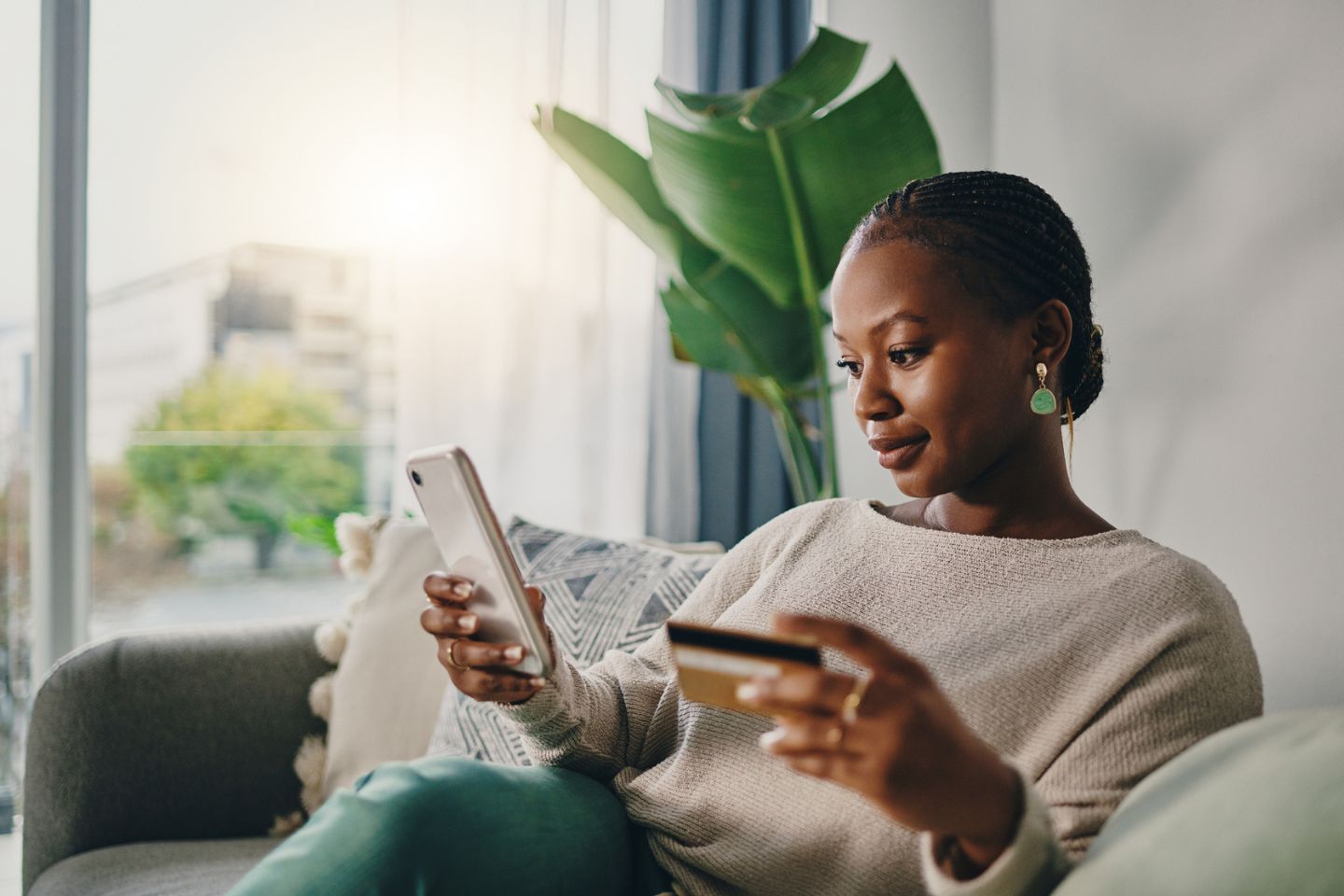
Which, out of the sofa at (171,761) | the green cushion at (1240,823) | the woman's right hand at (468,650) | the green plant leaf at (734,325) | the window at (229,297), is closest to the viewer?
the green cushion at (1240,823)

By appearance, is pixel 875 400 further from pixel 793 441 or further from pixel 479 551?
pixel 793 441

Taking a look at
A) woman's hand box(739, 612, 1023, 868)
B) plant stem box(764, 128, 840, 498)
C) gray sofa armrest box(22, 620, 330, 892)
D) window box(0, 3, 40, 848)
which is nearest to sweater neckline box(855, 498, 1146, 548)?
woman's hand box(739, 612, 1023, 868)

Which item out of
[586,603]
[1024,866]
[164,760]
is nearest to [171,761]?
[164,760]

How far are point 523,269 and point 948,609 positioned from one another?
1367 millimetres

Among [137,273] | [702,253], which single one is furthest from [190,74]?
[702,253]

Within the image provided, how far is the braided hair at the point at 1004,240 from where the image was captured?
2.81 feet

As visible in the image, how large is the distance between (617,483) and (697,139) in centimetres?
89

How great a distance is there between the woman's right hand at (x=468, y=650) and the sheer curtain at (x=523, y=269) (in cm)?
112

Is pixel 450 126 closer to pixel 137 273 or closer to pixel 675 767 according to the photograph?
pixel 137 273

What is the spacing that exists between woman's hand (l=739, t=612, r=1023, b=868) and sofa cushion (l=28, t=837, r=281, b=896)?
80 cm

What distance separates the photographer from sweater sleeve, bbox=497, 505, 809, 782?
0.90 m

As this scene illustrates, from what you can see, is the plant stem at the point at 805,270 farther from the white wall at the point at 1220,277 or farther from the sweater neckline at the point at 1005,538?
the sweater neckline at the point at 1005,538

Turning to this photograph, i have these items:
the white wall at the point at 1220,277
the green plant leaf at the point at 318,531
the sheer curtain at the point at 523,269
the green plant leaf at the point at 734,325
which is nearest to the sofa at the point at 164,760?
the green plant leaf at the point at 318,531

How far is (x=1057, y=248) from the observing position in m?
0.89
